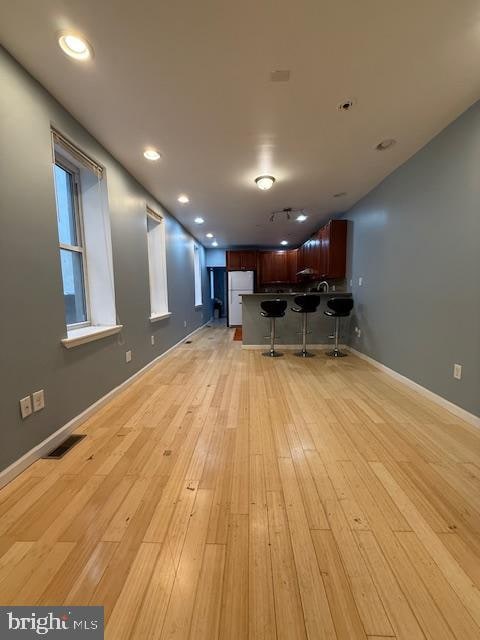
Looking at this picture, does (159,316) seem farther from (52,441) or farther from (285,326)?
(52,441)

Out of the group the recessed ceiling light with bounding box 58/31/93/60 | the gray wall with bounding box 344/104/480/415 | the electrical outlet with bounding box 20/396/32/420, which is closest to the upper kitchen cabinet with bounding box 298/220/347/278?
the gray wall with bounding box 344/104/480/415

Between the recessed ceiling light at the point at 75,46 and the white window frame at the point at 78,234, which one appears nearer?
the recessed ceiling light at the point at 75,46

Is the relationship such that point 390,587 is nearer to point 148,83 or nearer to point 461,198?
point 461,198

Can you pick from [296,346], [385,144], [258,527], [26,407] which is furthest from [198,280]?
[258,527]

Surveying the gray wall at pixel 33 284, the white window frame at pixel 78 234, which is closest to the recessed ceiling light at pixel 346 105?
the gray wall at pixel 33 284

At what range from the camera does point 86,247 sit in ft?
8.13

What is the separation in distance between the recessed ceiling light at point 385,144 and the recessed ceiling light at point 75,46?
2412mm

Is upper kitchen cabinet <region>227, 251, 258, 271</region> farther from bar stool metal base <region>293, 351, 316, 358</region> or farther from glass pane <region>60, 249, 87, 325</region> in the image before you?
glass pane <region>60, 249, 87, 325</region>

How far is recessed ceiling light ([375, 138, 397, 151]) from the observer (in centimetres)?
239

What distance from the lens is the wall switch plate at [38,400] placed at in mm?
1598

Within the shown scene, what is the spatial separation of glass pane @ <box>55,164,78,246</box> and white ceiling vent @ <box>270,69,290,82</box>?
6.05ft

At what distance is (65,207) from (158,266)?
1.85 meters

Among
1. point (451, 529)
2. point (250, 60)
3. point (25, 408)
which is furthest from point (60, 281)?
point (451, 529)

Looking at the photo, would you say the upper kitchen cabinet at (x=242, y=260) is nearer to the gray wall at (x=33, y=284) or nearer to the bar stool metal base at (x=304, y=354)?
the bar stool metal base at (x=304, y=354)
